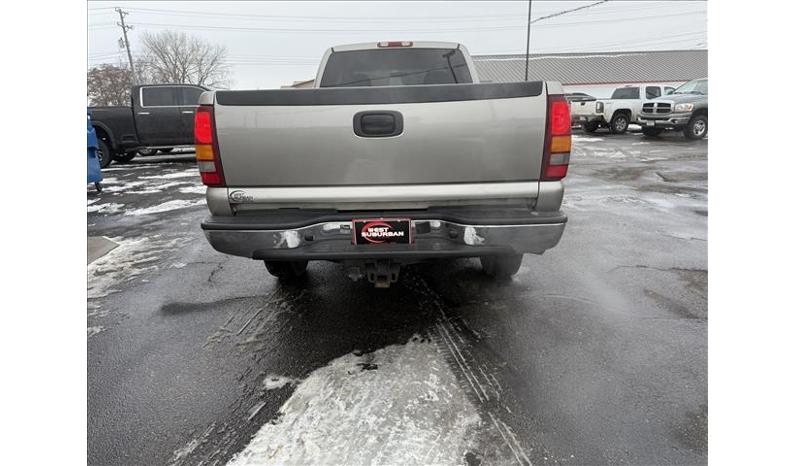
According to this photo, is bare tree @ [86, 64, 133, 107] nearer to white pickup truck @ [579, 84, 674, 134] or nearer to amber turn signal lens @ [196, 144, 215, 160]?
white pickup truck @ [579, 84, 674, 134]

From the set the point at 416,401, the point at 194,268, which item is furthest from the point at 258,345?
the point at 194,268

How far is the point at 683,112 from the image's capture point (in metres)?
15.2

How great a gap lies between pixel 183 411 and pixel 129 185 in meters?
8.80

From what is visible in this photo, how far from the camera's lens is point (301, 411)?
2.40 meters

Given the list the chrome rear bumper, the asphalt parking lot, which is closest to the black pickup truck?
the asphalt parking lot

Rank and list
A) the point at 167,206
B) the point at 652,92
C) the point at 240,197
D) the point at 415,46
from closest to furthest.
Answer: the point at 240,197
the point at 415,46
the point at 167,206
the point at 652,92

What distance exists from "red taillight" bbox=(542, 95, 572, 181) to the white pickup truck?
1806 cm

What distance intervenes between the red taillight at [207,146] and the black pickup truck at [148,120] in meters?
10.6

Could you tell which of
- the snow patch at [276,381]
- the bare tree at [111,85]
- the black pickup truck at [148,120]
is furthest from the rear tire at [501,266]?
the bare tree at [111,85]

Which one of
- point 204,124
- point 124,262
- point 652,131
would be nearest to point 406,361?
point 204,124

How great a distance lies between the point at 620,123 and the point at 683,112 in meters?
4.18

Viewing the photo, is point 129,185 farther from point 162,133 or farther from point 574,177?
point 574,177

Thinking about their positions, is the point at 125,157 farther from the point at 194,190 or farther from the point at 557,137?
the point at 557,137

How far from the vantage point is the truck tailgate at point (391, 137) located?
2.62 meters
